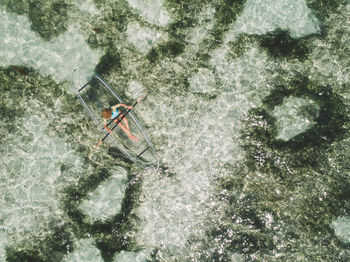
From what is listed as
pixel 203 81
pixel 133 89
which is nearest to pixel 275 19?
pixel 203 81

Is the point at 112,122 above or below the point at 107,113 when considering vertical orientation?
below

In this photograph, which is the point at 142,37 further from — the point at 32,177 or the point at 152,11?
the point at 32,177

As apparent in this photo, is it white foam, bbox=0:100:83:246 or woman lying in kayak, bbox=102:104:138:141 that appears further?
white foam, bbox=0:100:83:246

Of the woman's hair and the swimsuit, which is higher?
the woman's hair

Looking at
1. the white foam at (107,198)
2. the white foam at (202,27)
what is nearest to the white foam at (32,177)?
the white foam at (107,198)

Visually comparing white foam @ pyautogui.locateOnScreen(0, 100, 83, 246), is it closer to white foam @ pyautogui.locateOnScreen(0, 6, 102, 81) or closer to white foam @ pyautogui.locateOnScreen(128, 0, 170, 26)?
white foam @ pyautogui.locateOnScreen(0, 6, 102, 81)

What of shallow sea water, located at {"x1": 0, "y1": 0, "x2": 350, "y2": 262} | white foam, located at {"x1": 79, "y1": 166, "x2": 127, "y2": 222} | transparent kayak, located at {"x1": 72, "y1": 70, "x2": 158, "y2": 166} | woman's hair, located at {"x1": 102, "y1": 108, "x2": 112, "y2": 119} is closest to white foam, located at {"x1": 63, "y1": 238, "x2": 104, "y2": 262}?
shallow sea water, located at {"x1": 0, "y1": 0, "x2": 350, "y2": 262}
